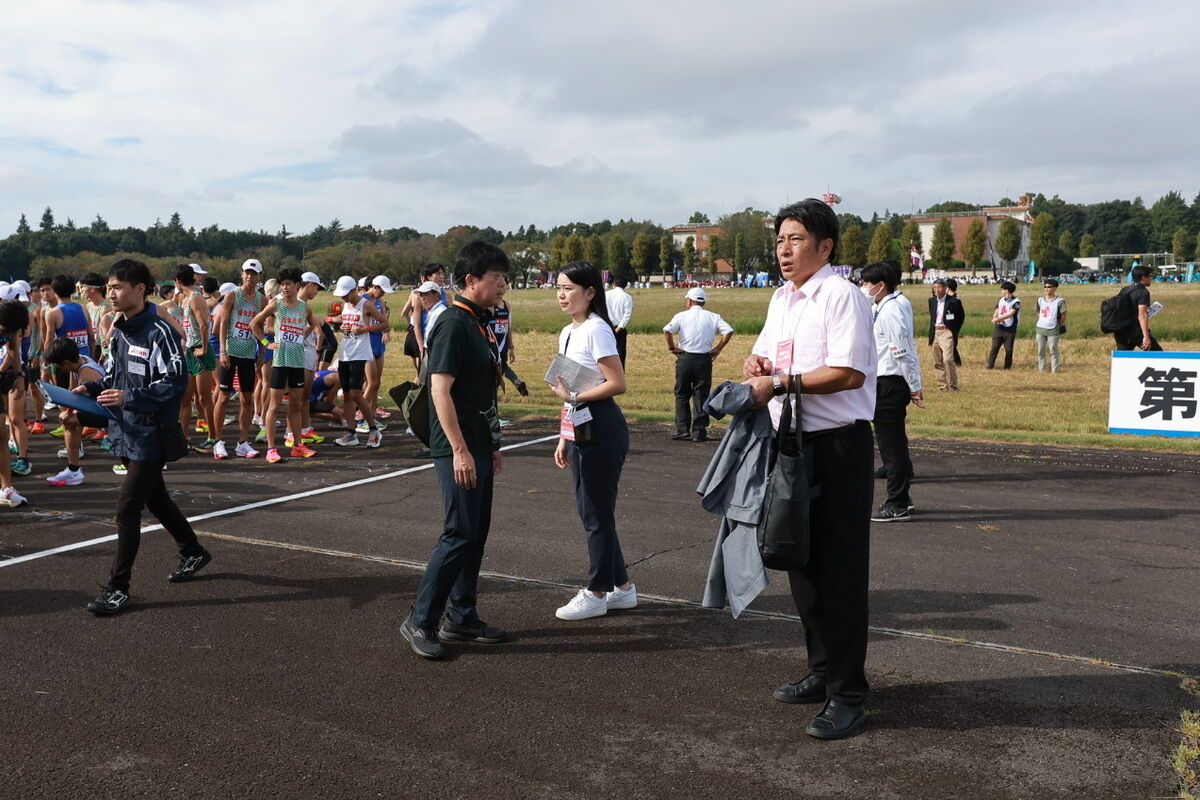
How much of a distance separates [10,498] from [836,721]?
718 centimetres

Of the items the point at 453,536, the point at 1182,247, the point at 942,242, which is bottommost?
the point at 453,536

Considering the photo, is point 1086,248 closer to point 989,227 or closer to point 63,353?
point 989,227

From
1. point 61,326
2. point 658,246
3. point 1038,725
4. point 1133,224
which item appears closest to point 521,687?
point 1038,725

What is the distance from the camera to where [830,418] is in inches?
149

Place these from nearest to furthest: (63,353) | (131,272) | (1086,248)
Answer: (131,272) < (63,353) < (1086,248)

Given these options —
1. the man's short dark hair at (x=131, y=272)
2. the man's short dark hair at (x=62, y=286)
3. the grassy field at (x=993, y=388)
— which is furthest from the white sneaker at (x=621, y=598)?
the man's short dark hair at (x=62, y=286)

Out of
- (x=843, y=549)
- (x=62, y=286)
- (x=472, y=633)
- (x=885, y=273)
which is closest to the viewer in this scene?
(x=843, y=549)

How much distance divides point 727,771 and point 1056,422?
38.3 ft

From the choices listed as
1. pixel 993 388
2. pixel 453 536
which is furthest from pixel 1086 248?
pixel 453 536

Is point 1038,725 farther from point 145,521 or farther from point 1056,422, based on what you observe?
point 1056,422

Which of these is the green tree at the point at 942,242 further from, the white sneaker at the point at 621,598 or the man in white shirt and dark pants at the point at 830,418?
the man in white shirt and dark pants at the point at 830,418

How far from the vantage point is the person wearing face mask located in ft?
25.2

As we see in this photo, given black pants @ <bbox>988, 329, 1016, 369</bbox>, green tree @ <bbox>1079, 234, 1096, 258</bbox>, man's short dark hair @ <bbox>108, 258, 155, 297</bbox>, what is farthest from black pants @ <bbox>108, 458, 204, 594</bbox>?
green tree @ <bbox>1079, 234, 1096, 258</bbox>

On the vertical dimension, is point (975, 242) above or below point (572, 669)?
above
